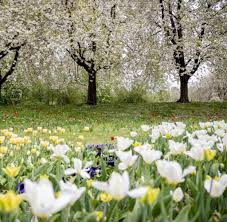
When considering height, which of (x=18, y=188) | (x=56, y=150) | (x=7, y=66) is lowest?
(x=18, y=188)

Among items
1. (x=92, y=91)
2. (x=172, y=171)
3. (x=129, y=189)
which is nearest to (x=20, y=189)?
(x=129, y=189)

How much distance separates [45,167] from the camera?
138 inches

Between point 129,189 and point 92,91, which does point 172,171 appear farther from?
point 92,91

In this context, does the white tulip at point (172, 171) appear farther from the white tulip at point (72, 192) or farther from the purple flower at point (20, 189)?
the purple flower at point (20, 189)

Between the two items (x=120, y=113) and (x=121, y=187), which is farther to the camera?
(x=120, y=113)

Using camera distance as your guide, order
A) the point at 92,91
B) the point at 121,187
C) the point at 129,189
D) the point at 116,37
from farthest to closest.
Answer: the point at 92,91, the point at 116,37, the point at 129,189, the point at 121,187

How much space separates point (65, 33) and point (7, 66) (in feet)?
19.5

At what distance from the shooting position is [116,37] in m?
22.1

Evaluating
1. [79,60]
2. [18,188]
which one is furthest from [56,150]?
[79,60]

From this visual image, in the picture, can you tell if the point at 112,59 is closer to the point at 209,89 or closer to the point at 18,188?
the point at 18,188

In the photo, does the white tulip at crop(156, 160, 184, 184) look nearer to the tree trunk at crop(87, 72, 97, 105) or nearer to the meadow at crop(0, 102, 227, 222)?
the meadow at crop(0, 102, 227, 222)

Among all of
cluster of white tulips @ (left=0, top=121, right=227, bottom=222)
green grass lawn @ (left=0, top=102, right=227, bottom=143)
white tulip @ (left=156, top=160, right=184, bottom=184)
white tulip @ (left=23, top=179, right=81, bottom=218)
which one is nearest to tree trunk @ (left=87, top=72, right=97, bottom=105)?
green grass lawn @ (left=0, top=102, right=227, bottom=143)

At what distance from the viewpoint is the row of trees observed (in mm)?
20922

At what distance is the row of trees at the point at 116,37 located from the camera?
20.9 meters
